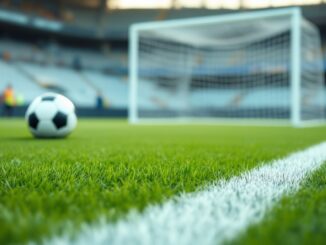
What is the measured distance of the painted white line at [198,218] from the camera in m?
0.91

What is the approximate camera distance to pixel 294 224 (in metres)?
1.04

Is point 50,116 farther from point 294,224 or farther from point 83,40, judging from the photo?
point 83,40

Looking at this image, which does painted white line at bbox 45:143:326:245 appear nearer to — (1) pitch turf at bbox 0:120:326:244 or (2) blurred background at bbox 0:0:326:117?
(1) pitch turf at bbox 0:120:326:244

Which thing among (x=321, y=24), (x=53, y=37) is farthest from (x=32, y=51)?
(x=321, y=24)

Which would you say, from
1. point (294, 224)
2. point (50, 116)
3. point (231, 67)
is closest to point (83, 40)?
point (231, 67)

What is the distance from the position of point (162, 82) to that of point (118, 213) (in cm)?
2039

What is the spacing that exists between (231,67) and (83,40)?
52.7 ft

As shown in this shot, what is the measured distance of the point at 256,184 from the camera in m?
1.68

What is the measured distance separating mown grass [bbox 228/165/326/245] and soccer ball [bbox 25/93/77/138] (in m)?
3.52

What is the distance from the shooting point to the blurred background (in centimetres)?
2322

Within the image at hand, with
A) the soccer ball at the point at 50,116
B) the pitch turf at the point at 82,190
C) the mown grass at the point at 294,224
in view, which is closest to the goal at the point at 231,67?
the soccer ball at the point at 50,116

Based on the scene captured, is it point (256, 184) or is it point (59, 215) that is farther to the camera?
point (256, 184)

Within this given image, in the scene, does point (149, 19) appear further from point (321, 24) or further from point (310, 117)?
point (310, 117)

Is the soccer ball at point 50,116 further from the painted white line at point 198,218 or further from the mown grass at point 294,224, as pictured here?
the mown grass at point 294,224
